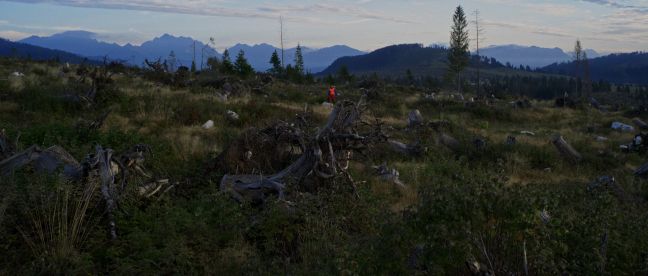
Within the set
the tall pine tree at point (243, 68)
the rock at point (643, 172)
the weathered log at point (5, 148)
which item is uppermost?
the tall pine tree at point (243, 68)

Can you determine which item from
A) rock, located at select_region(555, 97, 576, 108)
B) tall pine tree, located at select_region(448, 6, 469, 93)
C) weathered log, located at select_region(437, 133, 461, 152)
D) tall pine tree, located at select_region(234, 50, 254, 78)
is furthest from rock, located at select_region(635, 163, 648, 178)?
tall pine tree, located at select_region(448, 6, 469, 93)

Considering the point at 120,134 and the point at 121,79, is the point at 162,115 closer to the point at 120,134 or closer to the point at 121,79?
the point at 120,134

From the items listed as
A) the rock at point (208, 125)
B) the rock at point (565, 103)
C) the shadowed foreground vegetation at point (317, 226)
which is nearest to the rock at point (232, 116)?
the rock at point (208, 125)

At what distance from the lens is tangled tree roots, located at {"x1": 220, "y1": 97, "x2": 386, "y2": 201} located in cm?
662

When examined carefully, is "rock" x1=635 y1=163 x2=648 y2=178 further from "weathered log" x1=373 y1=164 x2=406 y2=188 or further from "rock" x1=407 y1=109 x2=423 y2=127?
"rock" x1=407 y1=109 x2=423 y2=127

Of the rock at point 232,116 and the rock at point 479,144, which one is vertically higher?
the rock at point 232,116

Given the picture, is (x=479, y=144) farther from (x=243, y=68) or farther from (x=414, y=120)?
(x=243, y=68)

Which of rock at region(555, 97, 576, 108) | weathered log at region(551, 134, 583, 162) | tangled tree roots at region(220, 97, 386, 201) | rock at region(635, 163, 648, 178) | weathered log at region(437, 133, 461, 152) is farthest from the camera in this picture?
rock at region(555, 97, 576, 108)

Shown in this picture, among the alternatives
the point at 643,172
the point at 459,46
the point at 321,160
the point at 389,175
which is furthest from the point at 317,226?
the point at 459,46

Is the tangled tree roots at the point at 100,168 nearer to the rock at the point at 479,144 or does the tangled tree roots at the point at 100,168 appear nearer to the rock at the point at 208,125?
the rock at the point at 208,125

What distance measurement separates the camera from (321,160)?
665 centimetres

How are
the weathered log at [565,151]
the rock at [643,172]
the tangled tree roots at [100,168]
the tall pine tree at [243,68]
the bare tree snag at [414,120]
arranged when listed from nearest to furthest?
the tangled tree roots at [100,168], the rock at [643,172], the weathered log at [565,151], the bare tree snag at [414,120], the tall pine tree at [243,68]

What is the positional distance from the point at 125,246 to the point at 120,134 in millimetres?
4637

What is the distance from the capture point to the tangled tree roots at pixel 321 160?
21.7 ft
